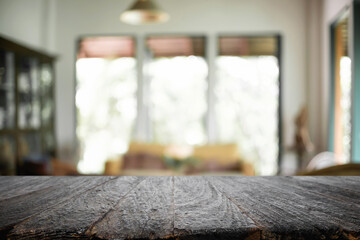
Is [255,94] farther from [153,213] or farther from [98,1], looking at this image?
[153,213]

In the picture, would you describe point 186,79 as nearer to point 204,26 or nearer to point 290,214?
point 204,26

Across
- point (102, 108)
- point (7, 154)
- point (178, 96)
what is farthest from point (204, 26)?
point (7, 154)

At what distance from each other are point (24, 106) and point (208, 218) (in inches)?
198

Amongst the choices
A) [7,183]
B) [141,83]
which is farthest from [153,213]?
[141,83]

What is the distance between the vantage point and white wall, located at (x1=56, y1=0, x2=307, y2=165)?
20.0 ft

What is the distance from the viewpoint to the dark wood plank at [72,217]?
51 cm

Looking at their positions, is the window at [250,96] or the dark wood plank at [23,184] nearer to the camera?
the dark wood plank at [23,184]

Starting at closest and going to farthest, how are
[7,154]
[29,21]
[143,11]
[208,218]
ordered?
[208,218] → [143,11] → [7,154] → [29,21]

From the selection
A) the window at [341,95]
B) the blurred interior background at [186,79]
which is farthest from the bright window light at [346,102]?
the blurred interior background at [186,79]

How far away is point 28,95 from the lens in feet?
17.0

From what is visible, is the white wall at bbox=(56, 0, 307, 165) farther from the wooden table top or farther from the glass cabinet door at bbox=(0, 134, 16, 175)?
the wooden table top

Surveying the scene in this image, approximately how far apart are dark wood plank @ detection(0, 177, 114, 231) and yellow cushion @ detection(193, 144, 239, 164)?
4.15 m

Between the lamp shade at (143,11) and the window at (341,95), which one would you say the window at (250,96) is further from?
the lamp shade at (143,11)

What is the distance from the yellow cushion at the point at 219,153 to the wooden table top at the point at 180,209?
164 inches
